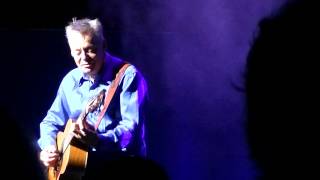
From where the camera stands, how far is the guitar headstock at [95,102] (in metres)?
2.79

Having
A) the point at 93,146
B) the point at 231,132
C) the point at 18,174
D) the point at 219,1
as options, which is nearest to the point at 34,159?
the point at 18,174

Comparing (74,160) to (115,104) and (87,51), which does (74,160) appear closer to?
(115,104)

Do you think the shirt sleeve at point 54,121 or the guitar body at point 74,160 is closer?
the guitar body at point 74,160

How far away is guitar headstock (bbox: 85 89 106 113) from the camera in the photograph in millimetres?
2786

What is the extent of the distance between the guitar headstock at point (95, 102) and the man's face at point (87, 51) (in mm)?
155

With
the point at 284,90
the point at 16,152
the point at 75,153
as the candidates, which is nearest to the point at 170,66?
the point at 284,90

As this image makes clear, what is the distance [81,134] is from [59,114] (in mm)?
485

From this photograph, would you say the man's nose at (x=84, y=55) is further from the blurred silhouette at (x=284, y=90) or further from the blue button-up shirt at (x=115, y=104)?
the blurred silhouette at (x=284, y=90)

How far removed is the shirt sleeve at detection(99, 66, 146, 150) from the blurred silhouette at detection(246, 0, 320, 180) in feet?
3.09

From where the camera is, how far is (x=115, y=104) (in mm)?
2883

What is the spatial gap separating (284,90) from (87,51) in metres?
1.29

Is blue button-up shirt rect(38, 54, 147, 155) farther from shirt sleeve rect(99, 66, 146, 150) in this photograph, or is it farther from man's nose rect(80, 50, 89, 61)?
man's nose rect(80, 50, 89, 61)

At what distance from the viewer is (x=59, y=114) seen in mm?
3135

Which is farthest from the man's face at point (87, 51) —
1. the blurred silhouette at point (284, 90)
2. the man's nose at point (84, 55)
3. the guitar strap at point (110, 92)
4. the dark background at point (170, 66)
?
the blurred silhouette at point (284, 90)
